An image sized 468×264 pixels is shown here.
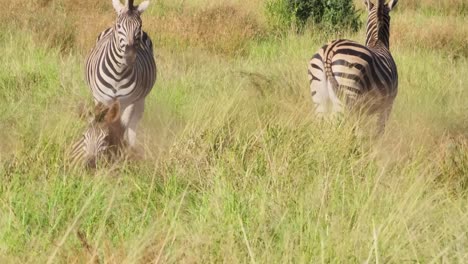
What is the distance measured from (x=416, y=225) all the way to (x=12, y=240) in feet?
5.62

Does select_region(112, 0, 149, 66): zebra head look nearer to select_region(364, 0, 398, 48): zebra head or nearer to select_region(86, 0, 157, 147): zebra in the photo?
select_region(86, 0, 157, 147): zebra

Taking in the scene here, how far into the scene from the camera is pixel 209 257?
3.15 m

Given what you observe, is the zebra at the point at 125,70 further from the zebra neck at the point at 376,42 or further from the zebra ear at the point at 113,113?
the zebra neck at the point at 376,42

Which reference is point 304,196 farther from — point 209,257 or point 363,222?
point 209,257

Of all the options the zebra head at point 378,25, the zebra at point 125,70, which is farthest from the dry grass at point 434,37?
the zebra at point 125,70

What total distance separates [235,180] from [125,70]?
2568mm

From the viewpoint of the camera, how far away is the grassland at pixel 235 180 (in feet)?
10.6

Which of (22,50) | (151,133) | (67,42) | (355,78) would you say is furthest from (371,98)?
(67,42)

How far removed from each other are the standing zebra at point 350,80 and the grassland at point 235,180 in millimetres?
301

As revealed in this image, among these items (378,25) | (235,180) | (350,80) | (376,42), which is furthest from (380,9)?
(235,180)

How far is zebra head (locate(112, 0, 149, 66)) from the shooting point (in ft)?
20.2

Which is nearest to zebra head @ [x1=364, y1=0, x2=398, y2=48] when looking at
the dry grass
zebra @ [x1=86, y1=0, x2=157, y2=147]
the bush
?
zebra @ [x1=86, y1=0, x2=157, y2=147]

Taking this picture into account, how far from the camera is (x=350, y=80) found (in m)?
6.39

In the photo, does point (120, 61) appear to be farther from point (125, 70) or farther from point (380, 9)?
point (380, 9)
